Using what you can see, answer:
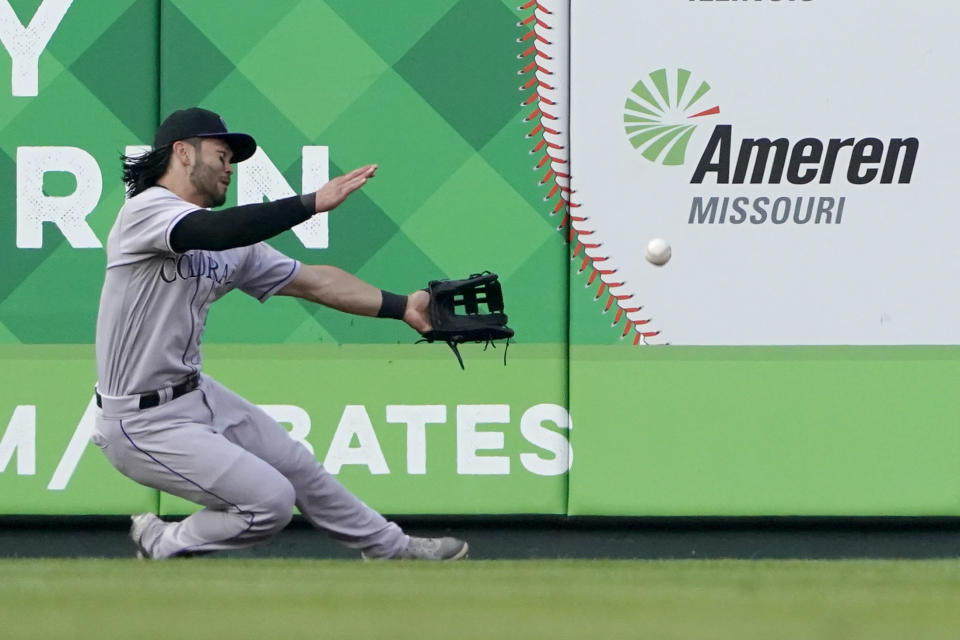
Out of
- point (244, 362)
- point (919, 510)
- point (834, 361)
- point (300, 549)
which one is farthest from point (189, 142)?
point (919, 510)

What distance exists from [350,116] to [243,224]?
1836 mm

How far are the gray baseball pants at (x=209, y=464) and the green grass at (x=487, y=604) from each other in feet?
3.93

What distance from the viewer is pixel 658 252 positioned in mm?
5418

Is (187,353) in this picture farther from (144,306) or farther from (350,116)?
(350,116)

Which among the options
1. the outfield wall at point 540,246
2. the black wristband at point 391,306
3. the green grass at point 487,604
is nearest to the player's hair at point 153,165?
the black wristband at point 391,306

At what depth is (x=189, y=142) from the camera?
414 cm

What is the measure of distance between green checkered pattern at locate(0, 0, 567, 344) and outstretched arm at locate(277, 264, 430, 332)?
1.09m

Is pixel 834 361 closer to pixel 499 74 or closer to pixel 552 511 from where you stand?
pixel 552 511

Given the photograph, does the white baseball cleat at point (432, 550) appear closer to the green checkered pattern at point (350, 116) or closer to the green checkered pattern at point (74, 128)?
the green checkered pattern at point (350, 116)

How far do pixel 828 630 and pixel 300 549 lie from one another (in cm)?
352

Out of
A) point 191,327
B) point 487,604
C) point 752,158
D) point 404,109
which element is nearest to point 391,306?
point 191,327

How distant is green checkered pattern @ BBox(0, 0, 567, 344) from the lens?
5457mm

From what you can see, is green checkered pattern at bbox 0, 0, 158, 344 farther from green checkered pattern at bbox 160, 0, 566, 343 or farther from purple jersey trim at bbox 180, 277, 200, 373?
purple jersey trim at bbox 180, 277, 200, 373

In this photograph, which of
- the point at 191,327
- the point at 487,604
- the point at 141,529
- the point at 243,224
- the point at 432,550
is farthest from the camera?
the point at 432,550
